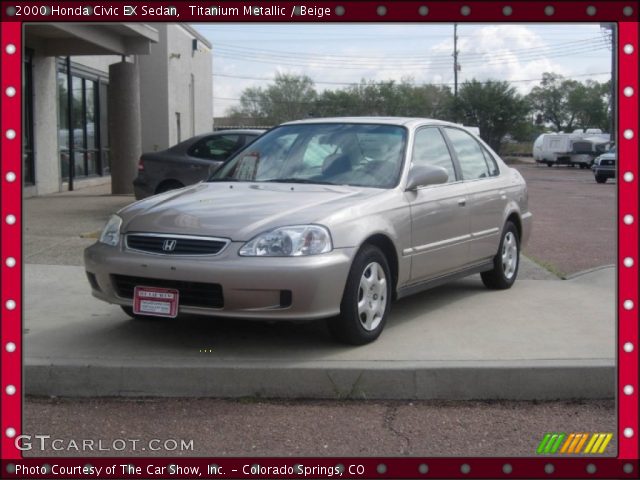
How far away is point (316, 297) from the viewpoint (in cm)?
498

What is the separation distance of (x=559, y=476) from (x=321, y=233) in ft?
8.56

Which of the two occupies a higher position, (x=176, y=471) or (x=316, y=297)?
(x=316, y=297)

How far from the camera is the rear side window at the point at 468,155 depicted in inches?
282

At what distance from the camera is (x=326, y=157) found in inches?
249

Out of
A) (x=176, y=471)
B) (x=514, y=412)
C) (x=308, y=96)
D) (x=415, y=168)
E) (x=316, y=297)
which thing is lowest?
(x=514, y=412)

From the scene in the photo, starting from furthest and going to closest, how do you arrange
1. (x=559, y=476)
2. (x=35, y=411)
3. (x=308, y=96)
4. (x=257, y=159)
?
1. (x=308, y=96)
2. (x=257, y=159)
3. (x=35, y=411)
4. (x=559, y=476)

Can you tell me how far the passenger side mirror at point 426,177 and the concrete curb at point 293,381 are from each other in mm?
1570

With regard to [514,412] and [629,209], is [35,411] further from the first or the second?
[629,209]

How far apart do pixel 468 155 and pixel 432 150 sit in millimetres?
733

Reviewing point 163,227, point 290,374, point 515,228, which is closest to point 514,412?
point 290,374

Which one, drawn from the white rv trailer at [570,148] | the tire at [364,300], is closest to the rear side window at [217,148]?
the tire at [364,300]

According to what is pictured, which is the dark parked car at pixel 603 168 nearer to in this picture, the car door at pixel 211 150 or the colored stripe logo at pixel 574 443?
the car door at pixel 211 150

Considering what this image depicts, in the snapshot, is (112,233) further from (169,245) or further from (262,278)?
(262,278)

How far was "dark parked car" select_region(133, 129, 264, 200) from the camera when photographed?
1277 centimetres
